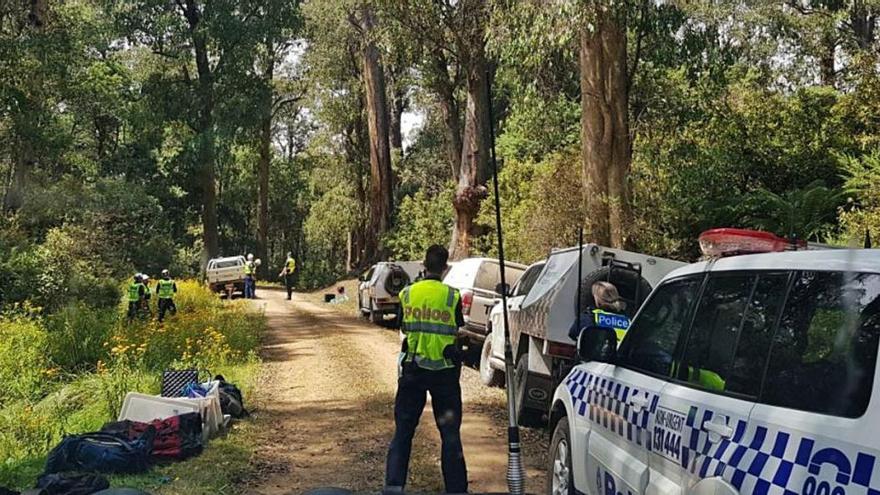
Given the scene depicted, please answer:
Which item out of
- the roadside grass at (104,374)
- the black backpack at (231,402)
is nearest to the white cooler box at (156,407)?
the roadside grass at (104,374)

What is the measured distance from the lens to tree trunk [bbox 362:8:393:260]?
111 ft

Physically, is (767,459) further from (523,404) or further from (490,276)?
(490,276)

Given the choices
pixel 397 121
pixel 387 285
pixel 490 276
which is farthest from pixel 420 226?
pixel 490 276

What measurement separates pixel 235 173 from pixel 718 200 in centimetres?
4835

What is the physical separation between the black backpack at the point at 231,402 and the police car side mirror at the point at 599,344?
5737mm

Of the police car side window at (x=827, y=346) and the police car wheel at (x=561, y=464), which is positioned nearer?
the police car side window at (x=827, y=346)

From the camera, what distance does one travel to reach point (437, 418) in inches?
245

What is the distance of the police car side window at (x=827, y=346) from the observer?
106 inches

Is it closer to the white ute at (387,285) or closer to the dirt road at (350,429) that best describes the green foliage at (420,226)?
the white ute at (387,285)

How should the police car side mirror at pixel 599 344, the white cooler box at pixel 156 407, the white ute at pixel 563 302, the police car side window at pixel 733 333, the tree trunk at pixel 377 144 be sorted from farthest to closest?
the tree trunk at pixel 377 144, the white ute at pixel 563 302, the white cooler box at pixel 156 407, the police car side mirror at pixel 599 344, the police car side window at pixel 733 333

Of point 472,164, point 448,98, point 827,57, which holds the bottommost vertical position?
point 472,164

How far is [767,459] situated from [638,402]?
1.35 meters

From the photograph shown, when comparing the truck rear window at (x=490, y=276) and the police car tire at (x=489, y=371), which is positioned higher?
the truck rear window at (x=490, y=276)

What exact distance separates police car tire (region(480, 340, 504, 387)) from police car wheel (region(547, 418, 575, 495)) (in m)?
6.15
